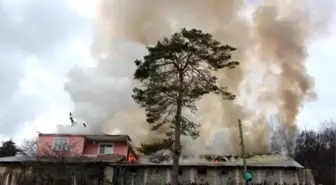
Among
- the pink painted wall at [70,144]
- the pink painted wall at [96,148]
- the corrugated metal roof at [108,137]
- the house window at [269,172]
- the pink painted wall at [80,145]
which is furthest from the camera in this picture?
the pink painted wall at [96,148]

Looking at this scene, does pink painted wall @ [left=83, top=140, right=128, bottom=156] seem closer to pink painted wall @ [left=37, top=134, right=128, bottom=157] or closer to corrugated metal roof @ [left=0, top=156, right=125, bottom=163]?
pink painted wall @ [left=37, top=134, right=128, bottom=157]

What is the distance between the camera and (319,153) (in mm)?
63156

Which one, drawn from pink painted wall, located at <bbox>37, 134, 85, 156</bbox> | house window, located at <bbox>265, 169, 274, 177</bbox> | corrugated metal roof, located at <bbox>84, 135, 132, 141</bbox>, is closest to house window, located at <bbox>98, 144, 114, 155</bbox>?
corrugated metal roof, located at <bbox>84, 135, 132, 141</bbox>

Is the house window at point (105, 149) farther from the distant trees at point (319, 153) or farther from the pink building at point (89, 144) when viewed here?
the distant trees at point (319, 153)

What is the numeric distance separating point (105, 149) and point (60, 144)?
16.9 ft

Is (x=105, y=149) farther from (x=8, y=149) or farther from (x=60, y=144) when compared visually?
(x=8, y=149)

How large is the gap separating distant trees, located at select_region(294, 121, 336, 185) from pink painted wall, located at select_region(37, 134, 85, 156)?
3526 centimetres

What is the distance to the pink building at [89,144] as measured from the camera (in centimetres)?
4303

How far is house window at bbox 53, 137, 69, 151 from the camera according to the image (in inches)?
1685

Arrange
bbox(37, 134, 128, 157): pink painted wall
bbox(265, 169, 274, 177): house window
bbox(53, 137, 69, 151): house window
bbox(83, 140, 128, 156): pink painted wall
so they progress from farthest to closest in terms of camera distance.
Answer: bbox(83, 140, 128, 156): pink painted wall < bbox(37, 134, 128, 157): pink painted wall < bbox(53, 137, 69, 151): house window < bbox(265, 169, 274, 177): house window

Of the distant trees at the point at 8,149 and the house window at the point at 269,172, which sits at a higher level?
the distant trees at the point at 8,149

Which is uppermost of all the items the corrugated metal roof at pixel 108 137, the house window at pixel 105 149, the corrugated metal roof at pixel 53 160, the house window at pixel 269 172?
the corrugated metal roof at pixel 108 137

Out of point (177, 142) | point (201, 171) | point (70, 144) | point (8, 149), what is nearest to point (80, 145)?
point (70, 144)

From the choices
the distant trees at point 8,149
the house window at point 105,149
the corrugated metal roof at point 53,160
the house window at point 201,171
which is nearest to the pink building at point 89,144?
the house window at point 105,149
